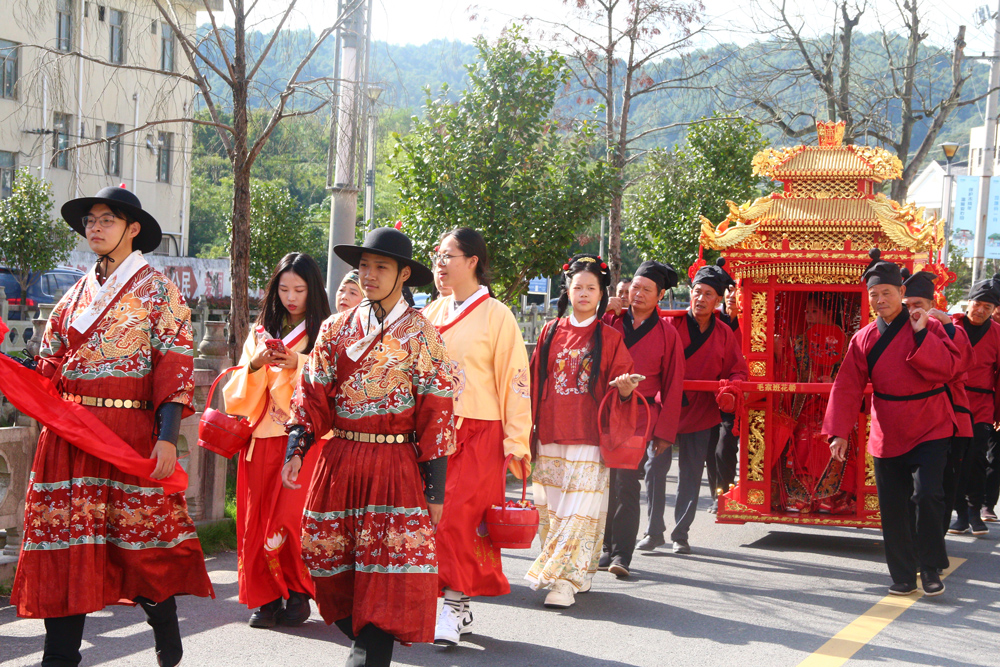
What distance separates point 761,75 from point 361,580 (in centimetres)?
1487

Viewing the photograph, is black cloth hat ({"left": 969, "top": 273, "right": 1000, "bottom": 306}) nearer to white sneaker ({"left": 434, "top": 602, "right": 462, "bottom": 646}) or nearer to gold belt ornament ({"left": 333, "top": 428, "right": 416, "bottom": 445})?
white sneaker ({"left": 434, "top": 602, "right": 462, "bottom": 646})

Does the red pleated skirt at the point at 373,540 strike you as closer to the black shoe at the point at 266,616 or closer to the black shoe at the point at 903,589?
the black shoe at the point at 266,616

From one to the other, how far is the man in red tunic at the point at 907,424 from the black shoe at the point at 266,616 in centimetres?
322

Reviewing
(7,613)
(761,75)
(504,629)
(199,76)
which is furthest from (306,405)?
(761,75)

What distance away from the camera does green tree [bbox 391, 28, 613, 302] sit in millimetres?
9945

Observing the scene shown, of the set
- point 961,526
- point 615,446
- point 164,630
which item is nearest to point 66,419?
point 164,630

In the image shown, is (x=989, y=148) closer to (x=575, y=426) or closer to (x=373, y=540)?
(x=575, y=426)

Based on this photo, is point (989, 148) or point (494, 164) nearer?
point (494, 164)

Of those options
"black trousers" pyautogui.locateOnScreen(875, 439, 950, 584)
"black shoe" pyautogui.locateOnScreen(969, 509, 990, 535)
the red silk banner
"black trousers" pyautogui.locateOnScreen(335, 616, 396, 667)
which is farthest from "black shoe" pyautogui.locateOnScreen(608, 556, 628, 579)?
"black shoe" pyautogui.locateOnScreen(969, 509, 990, 535)

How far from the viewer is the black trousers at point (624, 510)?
6188mm

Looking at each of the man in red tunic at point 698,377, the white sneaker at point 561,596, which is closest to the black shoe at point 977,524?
the man in red tunic at point 698,377

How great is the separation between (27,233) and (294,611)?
20381 mm

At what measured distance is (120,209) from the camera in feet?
12.5

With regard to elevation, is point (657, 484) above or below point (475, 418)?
below
